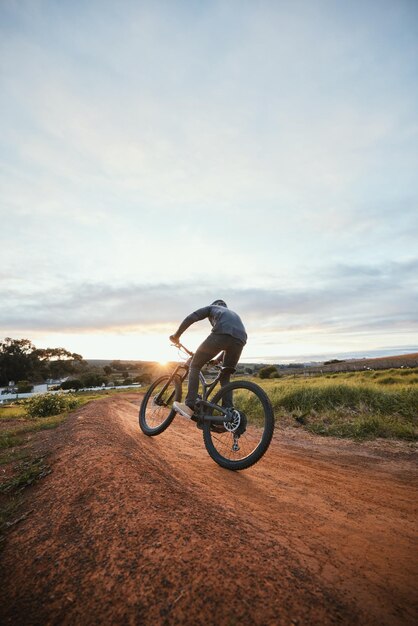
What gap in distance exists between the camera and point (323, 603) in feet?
6.27

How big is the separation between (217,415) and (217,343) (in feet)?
4.17

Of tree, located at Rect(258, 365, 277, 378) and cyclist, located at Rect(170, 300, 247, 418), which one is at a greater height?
cyclist, located at Rect(170, 300, 247, 418)

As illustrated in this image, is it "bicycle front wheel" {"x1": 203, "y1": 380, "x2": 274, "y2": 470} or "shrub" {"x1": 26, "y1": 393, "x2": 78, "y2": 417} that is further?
"shrub" {"x1": 26, "y1": 393, "x2": 78, "y2": 417}

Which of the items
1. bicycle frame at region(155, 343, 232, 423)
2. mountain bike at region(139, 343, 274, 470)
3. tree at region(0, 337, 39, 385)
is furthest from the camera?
tree at region(0, 337, 39, 385)

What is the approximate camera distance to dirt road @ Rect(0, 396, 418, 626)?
73.3 inches

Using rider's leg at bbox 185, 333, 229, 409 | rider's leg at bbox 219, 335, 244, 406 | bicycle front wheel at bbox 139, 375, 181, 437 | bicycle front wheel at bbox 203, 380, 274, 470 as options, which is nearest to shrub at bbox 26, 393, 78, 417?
bicycle front wheel at bbox 139, 375, 181, 437

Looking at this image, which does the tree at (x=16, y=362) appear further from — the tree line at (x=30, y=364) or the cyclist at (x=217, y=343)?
the cyclist at (x=217, y=343)

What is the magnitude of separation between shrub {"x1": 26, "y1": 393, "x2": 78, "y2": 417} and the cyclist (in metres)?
12.5

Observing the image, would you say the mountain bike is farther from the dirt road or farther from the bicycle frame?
the dirt road

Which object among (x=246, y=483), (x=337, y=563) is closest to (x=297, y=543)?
(x=337, y=563)

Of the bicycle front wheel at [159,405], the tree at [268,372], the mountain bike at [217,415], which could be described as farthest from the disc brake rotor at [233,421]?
the tree at [268,372]

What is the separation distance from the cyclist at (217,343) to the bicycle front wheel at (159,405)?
3.28ft

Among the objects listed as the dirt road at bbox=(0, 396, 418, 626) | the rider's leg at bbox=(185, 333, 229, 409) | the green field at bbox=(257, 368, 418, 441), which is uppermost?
the rider's leg at bbox=(185, 333, 229, 409)

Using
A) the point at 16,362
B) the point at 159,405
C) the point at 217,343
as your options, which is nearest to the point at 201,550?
the point at 217,343
